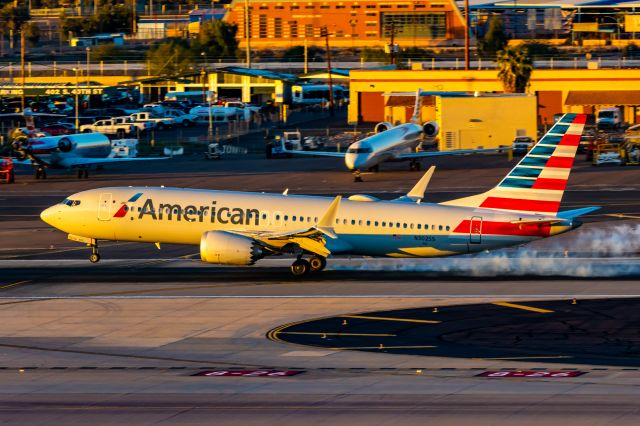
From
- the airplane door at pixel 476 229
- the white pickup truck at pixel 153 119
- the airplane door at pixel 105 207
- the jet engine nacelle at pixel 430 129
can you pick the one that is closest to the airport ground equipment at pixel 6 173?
the jet engine nacelle at pixel 430 129

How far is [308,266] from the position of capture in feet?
192

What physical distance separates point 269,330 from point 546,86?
104235 millimetres

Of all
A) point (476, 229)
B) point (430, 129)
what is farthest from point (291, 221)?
point (430, 129)

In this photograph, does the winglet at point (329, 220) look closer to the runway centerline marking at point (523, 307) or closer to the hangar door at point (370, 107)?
the runway centerline marking at point (523, 307)

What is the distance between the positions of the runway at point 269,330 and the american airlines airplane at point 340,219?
166 cm

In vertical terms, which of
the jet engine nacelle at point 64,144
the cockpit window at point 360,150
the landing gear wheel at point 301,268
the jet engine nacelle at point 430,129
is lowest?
the landing gear wheel at point 301,268

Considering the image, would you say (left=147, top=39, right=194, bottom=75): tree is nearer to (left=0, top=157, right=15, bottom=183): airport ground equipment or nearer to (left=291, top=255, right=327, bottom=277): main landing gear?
(left=0, top=157, right=15, bottom=183): airport ground equipment

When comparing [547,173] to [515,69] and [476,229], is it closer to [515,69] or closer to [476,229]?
[476,229]

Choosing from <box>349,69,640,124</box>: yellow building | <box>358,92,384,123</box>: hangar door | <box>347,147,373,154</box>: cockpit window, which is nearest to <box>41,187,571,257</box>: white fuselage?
<box>347,147,373,154</box>: cockpit window

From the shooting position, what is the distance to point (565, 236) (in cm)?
6944

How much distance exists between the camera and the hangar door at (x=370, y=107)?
152m

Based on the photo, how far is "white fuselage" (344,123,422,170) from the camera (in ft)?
322

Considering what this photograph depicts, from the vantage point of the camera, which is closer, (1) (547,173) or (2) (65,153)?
(1) (547,173)

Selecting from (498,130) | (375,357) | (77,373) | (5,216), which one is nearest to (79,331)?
(77,373)
